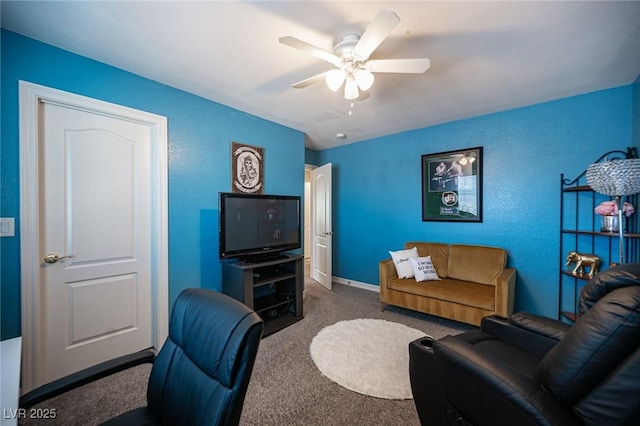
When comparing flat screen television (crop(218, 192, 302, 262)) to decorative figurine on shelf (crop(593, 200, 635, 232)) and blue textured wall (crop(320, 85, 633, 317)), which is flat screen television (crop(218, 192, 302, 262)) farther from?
decorative figurine on shelf (crop(593, 200, 635, 232))

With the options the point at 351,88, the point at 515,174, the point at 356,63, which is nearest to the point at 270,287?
the point at 351,88

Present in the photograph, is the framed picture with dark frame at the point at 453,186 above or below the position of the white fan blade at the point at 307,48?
below

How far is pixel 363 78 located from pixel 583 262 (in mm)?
2685

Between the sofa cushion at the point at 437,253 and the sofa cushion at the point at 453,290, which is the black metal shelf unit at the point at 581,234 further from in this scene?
the sofa cushion at the point at 437,253


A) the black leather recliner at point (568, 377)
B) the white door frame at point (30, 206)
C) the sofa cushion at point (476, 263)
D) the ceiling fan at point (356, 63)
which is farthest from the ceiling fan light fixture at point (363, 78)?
the sofa cushion at point (476, 263)

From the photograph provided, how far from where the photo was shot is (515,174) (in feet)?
9.39

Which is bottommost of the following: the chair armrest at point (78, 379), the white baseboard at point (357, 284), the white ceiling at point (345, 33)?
the white baseboard at point (357, 284)

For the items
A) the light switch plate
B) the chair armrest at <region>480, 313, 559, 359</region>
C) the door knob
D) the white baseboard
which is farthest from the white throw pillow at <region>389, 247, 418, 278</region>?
the light switch plate

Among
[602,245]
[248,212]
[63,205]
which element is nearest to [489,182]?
[602,245]

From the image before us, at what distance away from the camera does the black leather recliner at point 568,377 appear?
2.59ft

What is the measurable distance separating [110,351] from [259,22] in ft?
9.01

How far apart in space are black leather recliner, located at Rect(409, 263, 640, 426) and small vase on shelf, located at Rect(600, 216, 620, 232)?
167 centimetres

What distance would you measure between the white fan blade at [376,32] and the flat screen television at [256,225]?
164cm

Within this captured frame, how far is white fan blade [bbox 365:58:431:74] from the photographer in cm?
158
